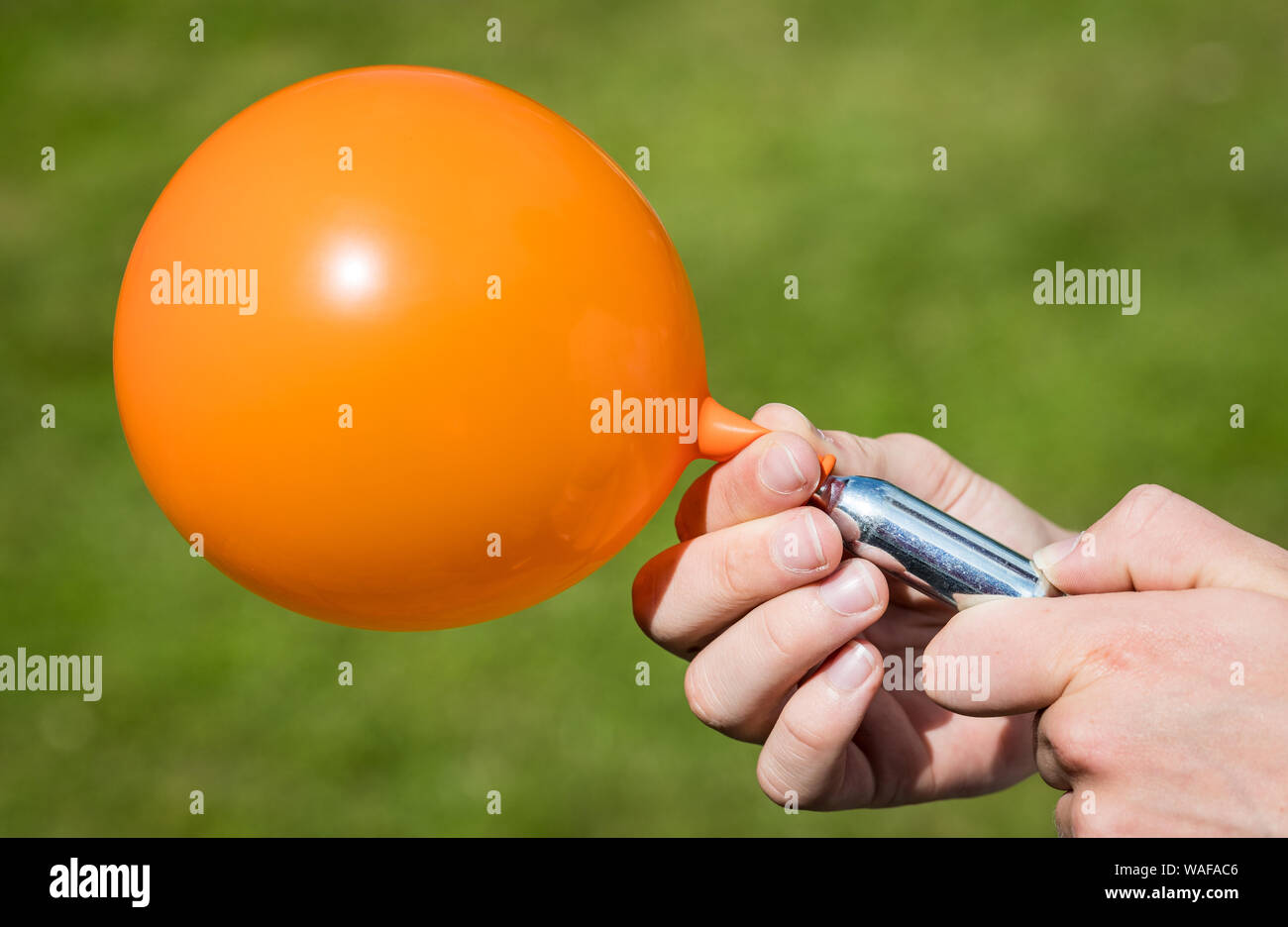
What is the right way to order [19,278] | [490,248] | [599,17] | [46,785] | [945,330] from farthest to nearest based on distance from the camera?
[599,17] → [19,278] → [945,330] → [46,785] → [490,248]

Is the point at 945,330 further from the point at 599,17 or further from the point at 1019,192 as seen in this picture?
the point at 599,17

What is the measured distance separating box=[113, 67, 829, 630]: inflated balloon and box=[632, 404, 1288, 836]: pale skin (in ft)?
0.72

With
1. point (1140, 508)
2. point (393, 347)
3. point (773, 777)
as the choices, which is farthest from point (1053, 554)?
point (393, 347)

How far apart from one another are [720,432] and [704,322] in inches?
97.4

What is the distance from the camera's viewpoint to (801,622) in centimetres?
138

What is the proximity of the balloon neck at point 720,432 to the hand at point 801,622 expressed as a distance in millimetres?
20

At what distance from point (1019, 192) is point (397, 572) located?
3.49 m

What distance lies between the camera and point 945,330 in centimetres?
375

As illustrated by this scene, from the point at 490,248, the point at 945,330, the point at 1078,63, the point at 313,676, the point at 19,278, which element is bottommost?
the point at 313,676

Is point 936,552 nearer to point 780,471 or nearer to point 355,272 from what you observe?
point 780,471

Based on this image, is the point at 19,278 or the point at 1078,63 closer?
the point at 19,278

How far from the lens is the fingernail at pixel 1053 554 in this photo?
4.22 feet

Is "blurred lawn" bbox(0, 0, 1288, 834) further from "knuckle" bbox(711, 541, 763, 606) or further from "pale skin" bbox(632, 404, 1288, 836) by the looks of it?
"knuckle" bbox(711, 541, 763, 606)
